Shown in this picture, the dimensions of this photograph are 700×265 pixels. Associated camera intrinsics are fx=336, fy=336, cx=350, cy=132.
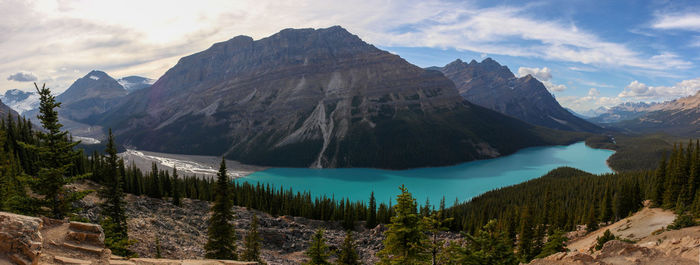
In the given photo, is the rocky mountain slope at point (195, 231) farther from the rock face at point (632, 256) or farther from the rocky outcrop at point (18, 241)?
the rock face at point (632, 256)

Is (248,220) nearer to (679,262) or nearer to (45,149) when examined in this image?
(45,149)

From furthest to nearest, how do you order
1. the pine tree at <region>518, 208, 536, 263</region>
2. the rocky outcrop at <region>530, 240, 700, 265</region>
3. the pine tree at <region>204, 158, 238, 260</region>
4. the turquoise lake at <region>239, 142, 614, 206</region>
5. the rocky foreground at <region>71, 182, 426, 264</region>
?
the turquoise lake at <region>239, 142, 614, 206</region> → the pine tree at <region>518, 208, 536, 263</region> → the rocky foreground at <region>71, 182, 426, 264</region> → the pine tree at <region>204, 158, 238, 260</region> → the rocky outcrop at <region>530, 240, 700, 265</region>

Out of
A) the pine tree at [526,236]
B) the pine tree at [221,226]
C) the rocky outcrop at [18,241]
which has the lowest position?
the pine tree at [526,236]

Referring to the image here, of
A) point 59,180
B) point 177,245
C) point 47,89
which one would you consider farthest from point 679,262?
point 177,245

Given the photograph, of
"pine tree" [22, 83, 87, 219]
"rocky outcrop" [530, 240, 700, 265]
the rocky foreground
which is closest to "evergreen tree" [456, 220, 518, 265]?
"rocky outcrop" [530, 240, 700, 265]

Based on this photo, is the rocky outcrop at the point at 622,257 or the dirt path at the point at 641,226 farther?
the dirt path at the point at 641,226

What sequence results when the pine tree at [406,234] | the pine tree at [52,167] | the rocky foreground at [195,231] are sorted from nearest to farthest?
the pine tree at [406,234] → the pine tree at [52,167] → the rocky foreground at [195,231]

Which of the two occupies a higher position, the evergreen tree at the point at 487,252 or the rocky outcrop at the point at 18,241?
the rocky outcrop at the point at 18,241

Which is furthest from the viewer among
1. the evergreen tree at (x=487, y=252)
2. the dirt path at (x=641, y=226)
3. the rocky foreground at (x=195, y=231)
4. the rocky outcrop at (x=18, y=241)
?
the dirt path at (x=641, y=226)

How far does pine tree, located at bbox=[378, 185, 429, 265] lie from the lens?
17969 mm

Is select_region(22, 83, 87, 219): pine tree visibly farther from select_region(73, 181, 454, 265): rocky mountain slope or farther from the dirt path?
the dirt path

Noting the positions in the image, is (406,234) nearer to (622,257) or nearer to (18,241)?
(622,257)

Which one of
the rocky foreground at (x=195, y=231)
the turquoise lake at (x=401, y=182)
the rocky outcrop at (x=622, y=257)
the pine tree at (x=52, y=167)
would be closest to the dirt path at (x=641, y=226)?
the rocky outcrop at (x=622, y=257)

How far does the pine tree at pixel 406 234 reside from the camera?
18.0 metres
